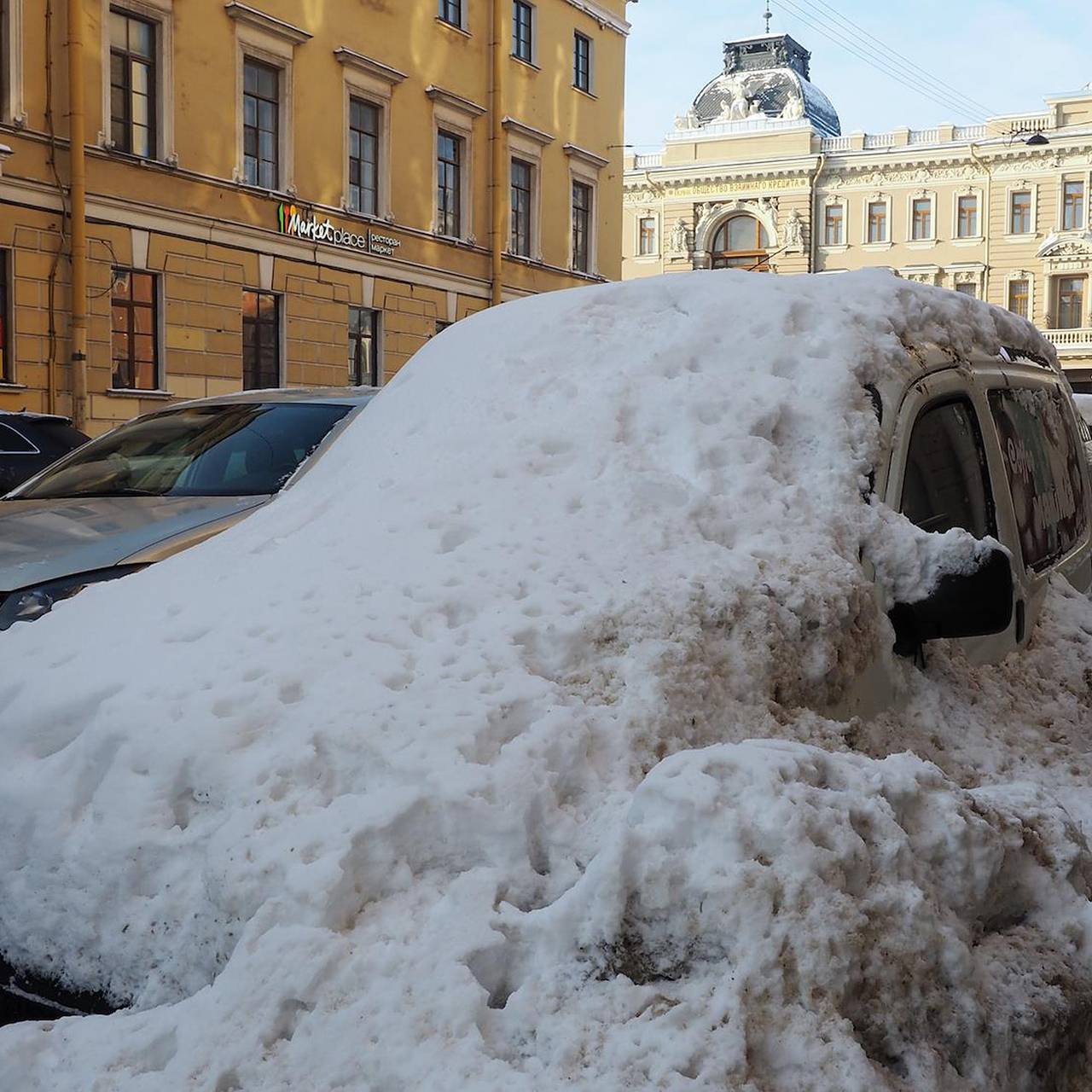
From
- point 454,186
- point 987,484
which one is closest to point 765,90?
point 454,186

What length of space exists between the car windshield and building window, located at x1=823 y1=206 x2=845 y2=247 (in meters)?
47.0

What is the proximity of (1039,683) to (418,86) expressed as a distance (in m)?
20.8

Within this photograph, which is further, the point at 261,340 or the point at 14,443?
the point at 261,340

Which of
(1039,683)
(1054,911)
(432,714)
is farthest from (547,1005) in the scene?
(1039,683)

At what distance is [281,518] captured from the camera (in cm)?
298

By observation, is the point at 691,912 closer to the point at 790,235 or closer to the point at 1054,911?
the point at 1054,911

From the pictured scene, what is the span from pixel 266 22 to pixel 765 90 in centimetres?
4448

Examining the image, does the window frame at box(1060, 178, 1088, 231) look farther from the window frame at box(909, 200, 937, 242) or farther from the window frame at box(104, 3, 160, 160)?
the window frame at box(104, 3, 160, 160)

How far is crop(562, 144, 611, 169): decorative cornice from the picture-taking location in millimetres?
25703

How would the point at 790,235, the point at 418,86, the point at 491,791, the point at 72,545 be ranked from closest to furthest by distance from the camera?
1. the point at 491,791
2. the point at 72,545
3. the point at 418,86
4. the point at 790,235

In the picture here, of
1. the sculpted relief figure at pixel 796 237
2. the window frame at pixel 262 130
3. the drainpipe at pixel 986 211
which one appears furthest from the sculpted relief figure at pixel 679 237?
the window frame at pixel 262 130

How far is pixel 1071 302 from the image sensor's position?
47.3 metres

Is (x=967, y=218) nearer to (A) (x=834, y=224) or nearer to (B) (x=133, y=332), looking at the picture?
(A) (x=834, y=224)

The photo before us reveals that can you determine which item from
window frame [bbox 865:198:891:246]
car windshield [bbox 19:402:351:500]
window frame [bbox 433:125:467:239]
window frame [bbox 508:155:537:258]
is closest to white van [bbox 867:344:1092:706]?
car windshield [bbox 19:402:351:500]
